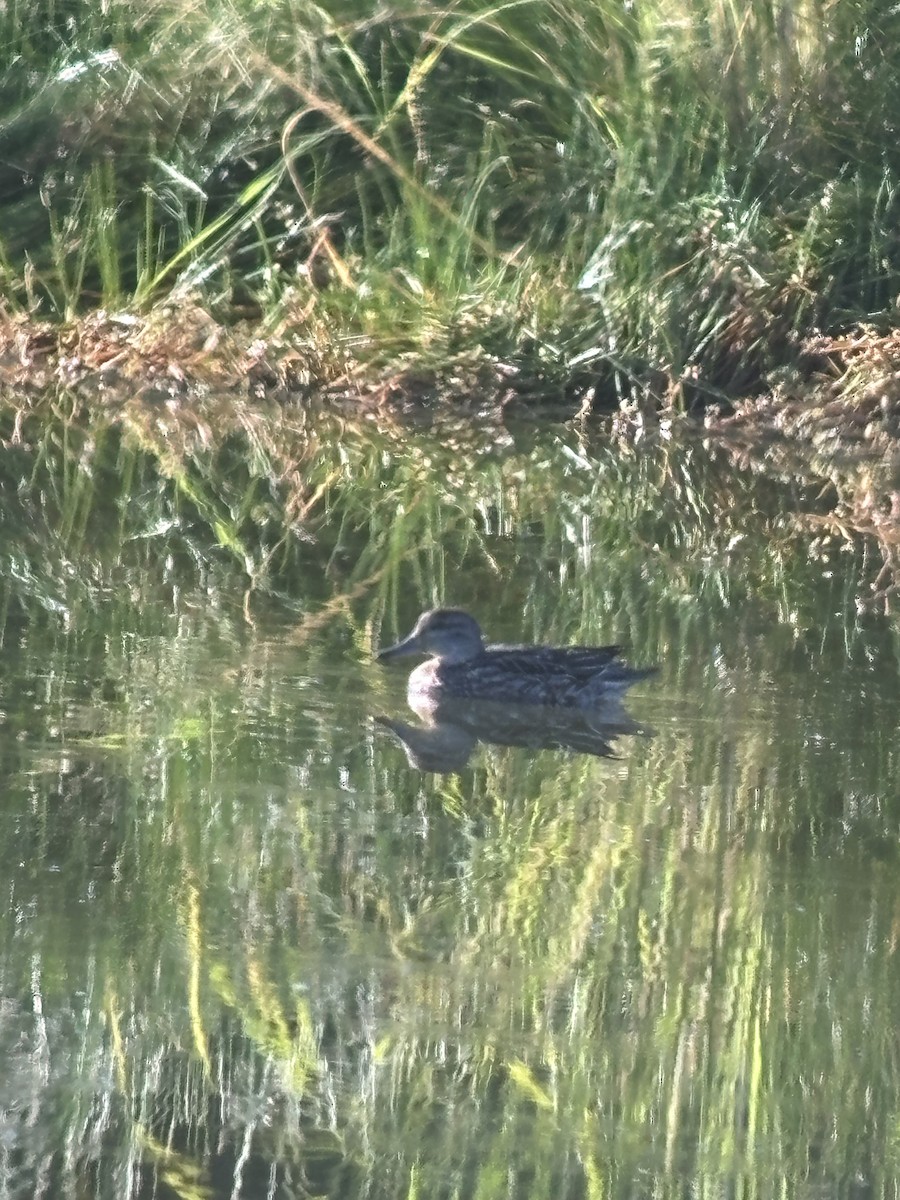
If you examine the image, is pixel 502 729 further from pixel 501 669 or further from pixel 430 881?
pixel 430 881

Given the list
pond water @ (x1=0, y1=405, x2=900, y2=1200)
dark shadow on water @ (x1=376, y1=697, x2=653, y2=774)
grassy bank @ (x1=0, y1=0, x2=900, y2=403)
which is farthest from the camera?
grassy bank @ (x1=0, y1=0, x2=900, y2=403)

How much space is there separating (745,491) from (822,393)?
177cm

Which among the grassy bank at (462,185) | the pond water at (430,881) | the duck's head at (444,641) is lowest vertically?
the pond water at (430,881)

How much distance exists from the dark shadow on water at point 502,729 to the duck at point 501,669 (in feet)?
0.10

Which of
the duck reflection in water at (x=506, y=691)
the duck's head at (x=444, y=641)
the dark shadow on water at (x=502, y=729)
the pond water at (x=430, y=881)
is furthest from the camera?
the duck's head at (x=444, y=641)

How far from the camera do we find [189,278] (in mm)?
13961

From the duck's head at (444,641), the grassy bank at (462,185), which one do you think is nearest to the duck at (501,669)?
the duck's head at (444,641)

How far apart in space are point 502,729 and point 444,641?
0.38 metres

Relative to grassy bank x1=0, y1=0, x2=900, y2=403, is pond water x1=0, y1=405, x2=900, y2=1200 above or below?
below

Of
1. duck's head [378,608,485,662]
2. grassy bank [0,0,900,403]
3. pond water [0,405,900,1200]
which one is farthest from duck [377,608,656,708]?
grassy bank [0,0,900,403]

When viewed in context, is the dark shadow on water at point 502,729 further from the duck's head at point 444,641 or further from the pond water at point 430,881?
the duck's head at point 444,641

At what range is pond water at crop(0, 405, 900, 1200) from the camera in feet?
13.8

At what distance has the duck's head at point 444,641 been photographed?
7277mm

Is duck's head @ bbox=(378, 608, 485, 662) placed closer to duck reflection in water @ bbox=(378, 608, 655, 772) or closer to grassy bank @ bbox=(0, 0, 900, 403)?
duck reflection in water @ bbox=(378, 608, 655, 772)
